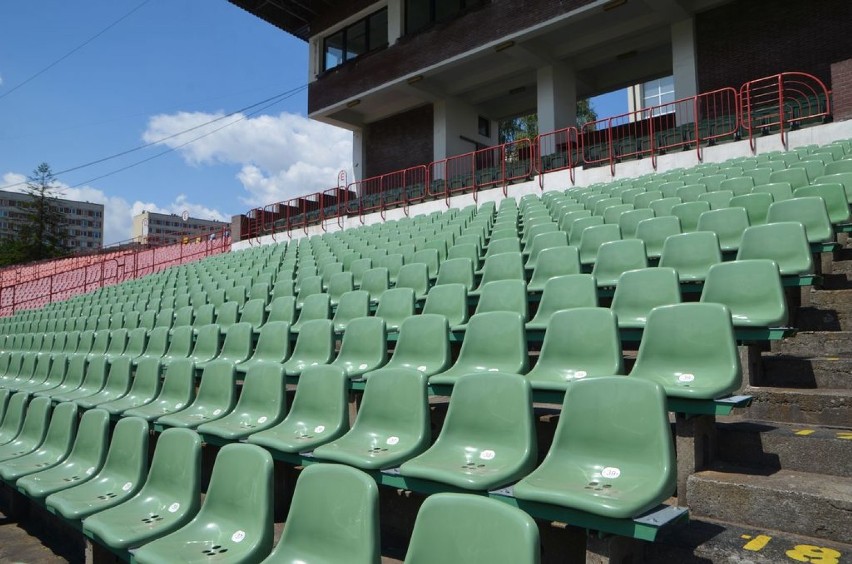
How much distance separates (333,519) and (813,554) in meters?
1.56

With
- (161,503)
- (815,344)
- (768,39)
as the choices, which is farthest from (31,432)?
(768,39)

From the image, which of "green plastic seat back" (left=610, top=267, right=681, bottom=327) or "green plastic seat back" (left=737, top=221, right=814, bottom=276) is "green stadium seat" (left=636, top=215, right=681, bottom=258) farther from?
"green plastic seat back" (left=610, top=267, right=681, bottom=327)

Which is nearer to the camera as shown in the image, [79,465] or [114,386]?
[79,465]

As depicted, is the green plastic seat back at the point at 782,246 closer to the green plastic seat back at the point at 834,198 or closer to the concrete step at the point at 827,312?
the concrete step at the point at 827,312

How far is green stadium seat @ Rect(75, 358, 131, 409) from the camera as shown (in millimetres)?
4652

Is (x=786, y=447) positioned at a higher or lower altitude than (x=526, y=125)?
lower

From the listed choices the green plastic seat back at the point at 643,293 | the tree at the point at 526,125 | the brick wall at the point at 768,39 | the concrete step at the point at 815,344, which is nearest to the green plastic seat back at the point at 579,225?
the green plastic seat back at the point at 643,293

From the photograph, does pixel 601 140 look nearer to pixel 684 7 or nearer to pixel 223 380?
pixel 684 7

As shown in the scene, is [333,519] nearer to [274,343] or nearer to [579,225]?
[274,343]

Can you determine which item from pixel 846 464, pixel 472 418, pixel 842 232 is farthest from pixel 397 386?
pixel 842 232

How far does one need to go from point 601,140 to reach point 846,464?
38.3 feet

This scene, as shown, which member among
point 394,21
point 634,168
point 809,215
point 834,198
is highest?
point 394,21

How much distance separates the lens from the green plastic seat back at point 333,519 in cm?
174

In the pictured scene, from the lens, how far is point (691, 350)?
2809mm
